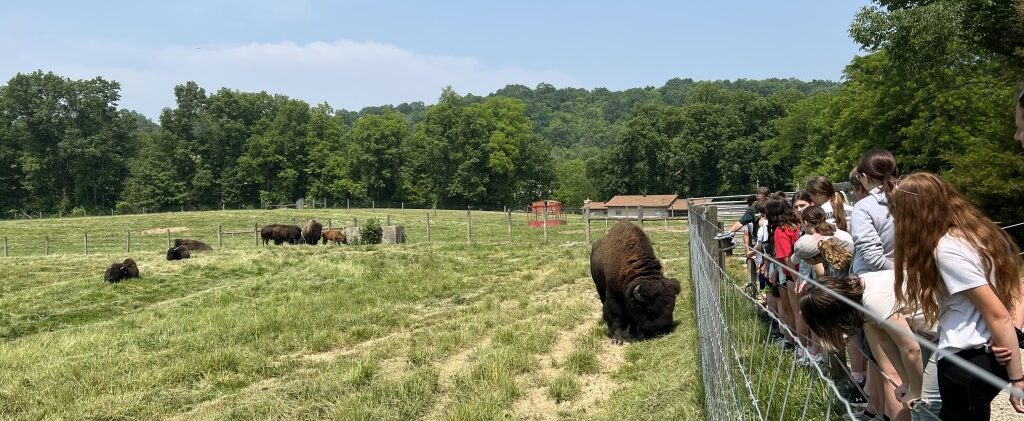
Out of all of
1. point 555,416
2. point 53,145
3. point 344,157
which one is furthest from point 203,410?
point 53,145

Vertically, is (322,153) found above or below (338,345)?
above

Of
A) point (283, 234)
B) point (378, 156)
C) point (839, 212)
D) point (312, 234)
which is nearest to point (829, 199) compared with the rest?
point (839, 212)

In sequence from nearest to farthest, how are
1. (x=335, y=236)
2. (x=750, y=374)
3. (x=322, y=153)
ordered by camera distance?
(x=750, y=374) < (x=335, y=236) < (x=322, y=153)

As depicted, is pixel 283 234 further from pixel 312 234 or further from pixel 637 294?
pixel 637 294

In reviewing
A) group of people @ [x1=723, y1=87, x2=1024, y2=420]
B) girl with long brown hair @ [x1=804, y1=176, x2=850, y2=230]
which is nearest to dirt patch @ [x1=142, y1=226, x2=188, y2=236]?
girl with long brown hair @ [x1=804, y1=176, x2=850, y2=230]

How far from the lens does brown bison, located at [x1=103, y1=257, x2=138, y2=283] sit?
15.2 meters

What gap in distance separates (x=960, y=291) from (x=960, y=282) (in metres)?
0.04

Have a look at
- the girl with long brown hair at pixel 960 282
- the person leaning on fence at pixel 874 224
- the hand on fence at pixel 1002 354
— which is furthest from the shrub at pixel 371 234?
the hand on fence at pixel 1002 354

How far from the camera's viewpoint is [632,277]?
8.09m

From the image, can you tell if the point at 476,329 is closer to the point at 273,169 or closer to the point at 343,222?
the point at 343,222

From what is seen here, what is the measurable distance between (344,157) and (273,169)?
26.2 feet

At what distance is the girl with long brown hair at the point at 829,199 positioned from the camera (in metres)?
5.00

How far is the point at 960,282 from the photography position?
235 cm

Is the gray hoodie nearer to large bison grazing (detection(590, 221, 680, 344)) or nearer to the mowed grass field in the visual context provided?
the mowed grass field
